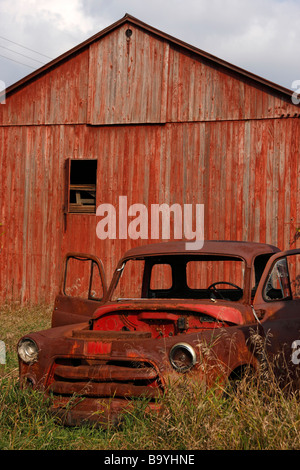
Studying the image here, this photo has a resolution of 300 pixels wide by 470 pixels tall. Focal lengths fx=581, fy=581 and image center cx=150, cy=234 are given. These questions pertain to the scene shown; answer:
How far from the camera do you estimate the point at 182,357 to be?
14.3 feet

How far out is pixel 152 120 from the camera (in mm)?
12508

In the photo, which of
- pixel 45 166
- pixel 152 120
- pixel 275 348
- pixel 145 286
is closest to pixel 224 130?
pixel 152 120

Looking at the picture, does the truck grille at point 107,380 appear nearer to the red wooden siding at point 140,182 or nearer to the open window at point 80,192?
the red wooden siding at point 140,182

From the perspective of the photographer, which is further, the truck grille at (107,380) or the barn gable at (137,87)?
the barn gable at (137,87)

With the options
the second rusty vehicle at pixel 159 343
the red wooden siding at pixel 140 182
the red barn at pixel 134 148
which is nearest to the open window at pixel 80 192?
the red barn at pixel 134 148

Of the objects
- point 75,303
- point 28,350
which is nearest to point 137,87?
point 75,303

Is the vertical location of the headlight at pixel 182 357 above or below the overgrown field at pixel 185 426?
above

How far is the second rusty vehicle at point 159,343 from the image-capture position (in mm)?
4359

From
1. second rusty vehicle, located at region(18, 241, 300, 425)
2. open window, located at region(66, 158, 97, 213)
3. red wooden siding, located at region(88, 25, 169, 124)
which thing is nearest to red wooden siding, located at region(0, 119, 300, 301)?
open window, located at region(66, 158, 97, 213)

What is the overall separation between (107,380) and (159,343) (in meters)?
0.51

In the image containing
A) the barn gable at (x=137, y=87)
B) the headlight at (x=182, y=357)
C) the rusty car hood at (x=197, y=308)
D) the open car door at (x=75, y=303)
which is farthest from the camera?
the barn gable at (x=137, y=87)

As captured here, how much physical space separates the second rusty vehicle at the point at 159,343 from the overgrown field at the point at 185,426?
0.13 metres

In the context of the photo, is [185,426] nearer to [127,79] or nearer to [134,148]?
[134,148]

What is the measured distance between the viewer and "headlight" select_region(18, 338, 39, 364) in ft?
16.2
